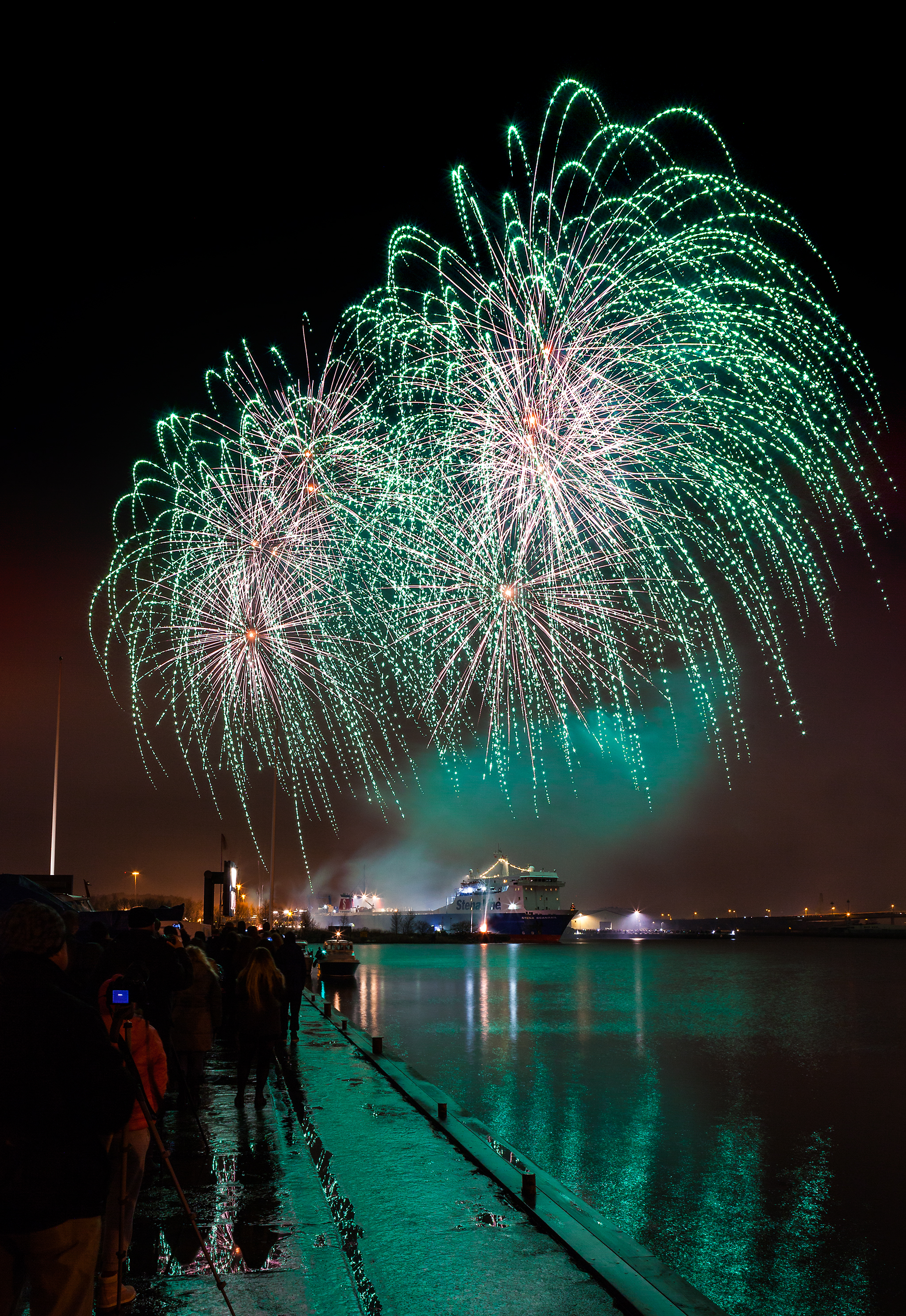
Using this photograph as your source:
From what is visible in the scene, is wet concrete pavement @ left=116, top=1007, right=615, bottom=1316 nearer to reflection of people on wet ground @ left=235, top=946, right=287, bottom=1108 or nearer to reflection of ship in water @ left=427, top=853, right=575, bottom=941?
reflection of people on wet ground @ left=235, top=946, right=287, bottom=1108

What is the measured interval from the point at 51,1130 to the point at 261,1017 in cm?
682

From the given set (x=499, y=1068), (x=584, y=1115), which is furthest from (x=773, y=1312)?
(x=499, y=1068)

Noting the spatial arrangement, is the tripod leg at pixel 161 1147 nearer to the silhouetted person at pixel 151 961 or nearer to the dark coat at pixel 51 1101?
the dark coat at pixel 51 1101

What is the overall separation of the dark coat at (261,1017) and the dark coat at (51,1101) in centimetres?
663

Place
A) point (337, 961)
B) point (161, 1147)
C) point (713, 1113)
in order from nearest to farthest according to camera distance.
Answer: point (161, 1147)
point (713, 1113)
point (337, 961)

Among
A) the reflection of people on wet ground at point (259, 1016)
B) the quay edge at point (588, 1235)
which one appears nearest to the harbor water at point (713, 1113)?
the quay edge at point (588, 1235)

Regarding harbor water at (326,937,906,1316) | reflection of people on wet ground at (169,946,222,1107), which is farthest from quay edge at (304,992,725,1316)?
reflection of people on wet ground at (169,946,222,1107)

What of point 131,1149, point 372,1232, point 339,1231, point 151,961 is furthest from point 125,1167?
point 151,961

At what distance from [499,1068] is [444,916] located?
169002 mm

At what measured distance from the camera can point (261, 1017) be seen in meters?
9.27

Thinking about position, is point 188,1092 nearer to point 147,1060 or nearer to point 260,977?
point 260,977

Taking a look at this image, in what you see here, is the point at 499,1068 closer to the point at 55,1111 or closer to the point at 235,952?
the point at 235,952

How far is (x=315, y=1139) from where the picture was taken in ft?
26.3

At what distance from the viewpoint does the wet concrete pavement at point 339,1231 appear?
4.62 m
